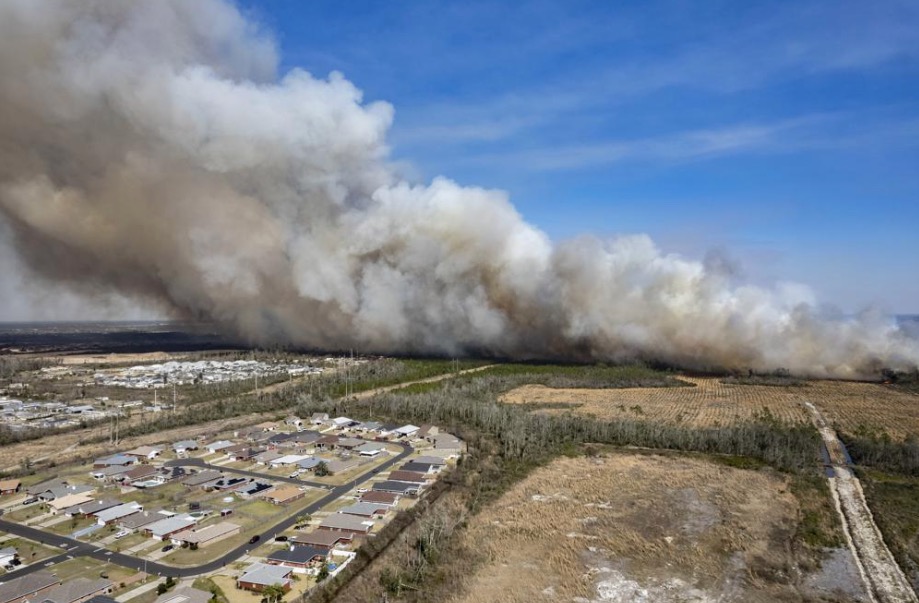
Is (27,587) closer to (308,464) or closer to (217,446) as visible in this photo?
(308,464)

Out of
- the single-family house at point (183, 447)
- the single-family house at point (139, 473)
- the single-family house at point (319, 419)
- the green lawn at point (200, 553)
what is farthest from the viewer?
the single-family house at point (319, 419)

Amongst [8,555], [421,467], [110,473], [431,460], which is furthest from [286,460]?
[8,555]

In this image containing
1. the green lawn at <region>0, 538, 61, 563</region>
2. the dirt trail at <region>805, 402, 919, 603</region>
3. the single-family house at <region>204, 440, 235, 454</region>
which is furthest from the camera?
the single-family house at <region>204, 440, 235, 454</region>

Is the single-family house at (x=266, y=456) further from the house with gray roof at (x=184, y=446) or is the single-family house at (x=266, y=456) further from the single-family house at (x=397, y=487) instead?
the single-family house at (x=397, y=487)

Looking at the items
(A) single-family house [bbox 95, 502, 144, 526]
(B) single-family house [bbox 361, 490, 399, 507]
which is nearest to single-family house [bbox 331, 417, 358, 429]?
(B) single-family house [bbox 361, 490, 399, 507]

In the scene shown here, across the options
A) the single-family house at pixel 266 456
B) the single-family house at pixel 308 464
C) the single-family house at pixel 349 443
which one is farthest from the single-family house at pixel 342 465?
the single-family house at pixel 266 456

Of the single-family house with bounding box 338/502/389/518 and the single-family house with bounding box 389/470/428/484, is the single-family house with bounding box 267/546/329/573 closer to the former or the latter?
the single-family house with bounding box 338/502/389/518

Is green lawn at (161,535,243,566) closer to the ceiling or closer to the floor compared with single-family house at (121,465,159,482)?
closer to the floor
